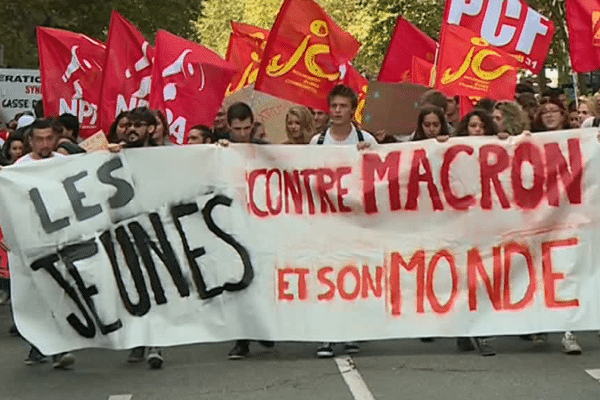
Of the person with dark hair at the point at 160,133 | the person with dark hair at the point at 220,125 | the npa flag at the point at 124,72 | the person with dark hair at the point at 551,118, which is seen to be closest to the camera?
the person with dark hair at the point at 160,133

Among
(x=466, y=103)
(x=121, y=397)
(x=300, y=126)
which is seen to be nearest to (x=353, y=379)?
(x=121, y=397)

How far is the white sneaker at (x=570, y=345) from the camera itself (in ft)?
33.2

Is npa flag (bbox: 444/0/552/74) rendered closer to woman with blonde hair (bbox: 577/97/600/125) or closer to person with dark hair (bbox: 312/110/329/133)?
woman with blonde hair (bbox: 577/97/600/125)

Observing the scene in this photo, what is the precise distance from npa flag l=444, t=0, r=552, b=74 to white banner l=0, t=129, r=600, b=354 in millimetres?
5186

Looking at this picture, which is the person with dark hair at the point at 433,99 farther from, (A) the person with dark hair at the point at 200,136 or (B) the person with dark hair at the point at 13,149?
(B) the person with dark hair at the point at 13,149

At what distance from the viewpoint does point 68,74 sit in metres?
15.9

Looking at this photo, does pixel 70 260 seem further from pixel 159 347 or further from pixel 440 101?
pixel 440 101

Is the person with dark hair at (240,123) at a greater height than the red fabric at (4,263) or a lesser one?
greater

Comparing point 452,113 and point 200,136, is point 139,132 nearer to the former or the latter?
point 200,136

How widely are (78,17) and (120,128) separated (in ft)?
76.3

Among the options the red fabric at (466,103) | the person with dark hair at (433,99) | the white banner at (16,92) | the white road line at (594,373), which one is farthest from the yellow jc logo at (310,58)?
the white banner at (16,92)

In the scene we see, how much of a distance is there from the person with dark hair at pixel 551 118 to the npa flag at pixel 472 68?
140cm

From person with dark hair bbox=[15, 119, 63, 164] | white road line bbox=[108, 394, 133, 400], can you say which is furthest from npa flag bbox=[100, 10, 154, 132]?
white road line bbox=[108, 394, 133, 400]

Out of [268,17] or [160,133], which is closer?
[160,133]
